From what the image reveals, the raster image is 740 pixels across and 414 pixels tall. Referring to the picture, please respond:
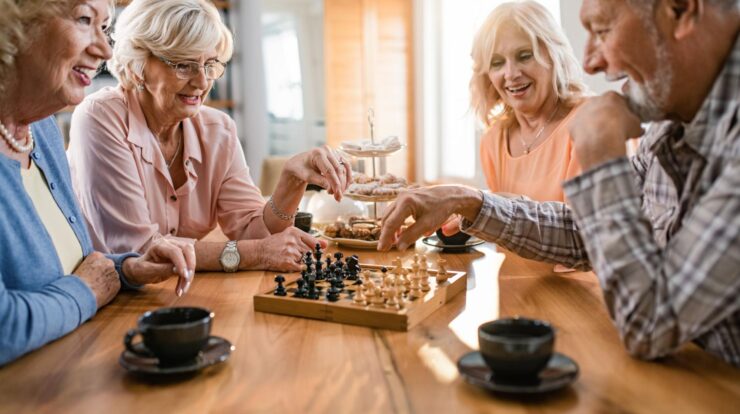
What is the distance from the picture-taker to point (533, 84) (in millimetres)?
2771

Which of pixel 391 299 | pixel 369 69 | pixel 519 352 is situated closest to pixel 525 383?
pixel 519 352

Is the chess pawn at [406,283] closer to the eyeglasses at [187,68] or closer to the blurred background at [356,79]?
the eyeglasses at [187,68]

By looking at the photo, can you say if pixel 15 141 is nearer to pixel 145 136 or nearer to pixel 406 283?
pixel 145 136

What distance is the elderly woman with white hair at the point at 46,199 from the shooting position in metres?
1.30

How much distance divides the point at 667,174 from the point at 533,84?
1533mm

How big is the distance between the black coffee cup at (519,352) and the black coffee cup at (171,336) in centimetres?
42

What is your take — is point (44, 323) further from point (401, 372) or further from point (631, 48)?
point (631, 48)

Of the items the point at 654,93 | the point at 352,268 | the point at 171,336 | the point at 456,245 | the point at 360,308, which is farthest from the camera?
the point at 456,245

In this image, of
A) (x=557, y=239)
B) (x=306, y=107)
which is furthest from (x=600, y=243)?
(x=306, y=107)

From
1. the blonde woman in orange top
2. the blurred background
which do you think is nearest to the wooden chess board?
the blonde woman in orange top

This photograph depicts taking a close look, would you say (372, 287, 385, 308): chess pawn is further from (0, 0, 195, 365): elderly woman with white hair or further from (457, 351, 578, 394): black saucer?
(0, 0, 195, 365): elderly woman with white hair

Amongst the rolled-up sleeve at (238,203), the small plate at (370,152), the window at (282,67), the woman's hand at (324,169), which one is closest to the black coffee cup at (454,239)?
the woman's hand at (324,169)

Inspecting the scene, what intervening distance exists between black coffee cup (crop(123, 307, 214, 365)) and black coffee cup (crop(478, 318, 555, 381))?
0.42 meters

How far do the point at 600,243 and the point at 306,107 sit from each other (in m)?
5.78
